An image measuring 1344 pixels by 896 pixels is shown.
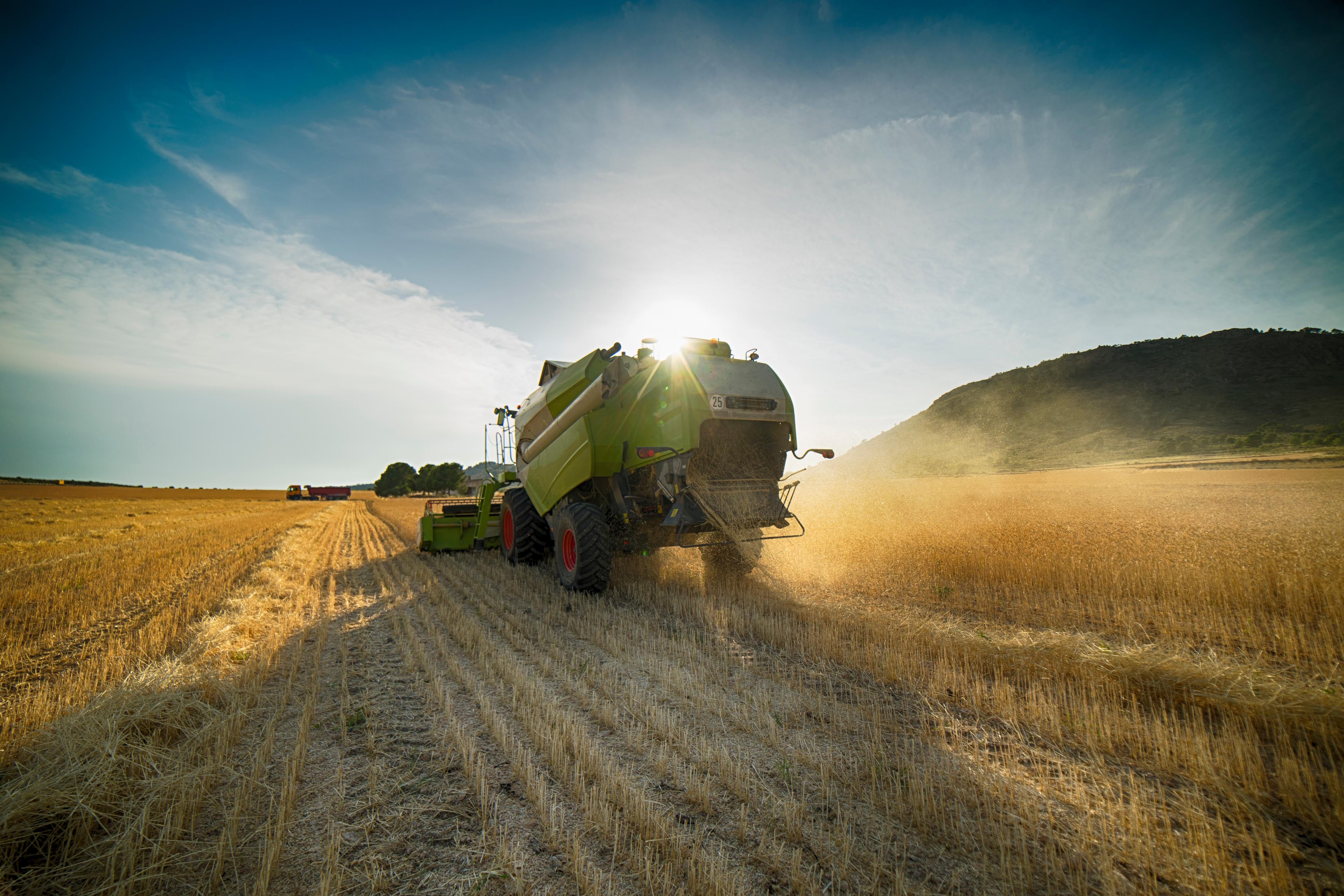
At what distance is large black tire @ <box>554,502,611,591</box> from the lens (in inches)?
243

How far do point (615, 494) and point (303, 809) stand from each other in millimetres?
4626

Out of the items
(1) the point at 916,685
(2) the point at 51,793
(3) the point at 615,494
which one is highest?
(3) the point at 615,494

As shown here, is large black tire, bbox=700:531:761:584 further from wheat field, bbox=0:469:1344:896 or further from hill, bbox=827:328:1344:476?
hill, bbox=827:328:1344:476

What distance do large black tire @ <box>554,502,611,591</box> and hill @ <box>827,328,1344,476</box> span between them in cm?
2039

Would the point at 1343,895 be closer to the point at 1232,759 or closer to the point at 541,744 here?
the point at 1232,759

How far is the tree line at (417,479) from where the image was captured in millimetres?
66562

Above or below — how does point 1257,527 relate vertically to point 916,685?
above

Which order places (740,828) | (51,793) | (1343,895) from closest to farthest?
(1343,895), (51,793), (740,828)

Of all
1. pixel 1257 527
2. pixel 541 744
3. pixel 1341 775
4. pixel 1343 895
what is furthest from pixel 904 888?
pixel 1257 527

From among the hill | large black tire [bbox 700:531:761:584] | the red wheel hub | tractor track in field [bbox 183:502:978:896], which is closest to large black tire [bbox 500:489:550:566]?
the red wheel hub

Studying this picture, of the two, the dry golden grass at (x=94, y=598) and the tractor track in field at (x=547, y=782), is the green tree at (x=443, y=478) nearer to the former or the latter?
the dry golden grass at (x=94, y=598)

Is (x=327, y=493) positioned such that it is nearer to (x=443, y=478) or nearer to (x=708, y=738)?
(x=443, y=478)

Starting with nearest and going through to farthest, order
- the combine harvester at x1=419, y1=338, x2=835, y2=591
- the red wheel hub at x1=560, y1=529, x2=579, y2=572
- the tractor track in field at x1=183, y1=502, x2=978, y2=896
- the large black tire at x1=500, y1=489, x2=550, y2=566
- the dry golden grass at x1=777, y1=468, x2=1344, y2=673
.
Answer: the tractor track in field at x1=183, y1=502, x2=978, y2=896, the dry golden grass at x1=777, y1=468, x2=1344, y2=673, the combine harvester at x1=419, y1=338, x2=835, y2=591, the red wheel hub at x1=560, y1=529, x2=579, y2=572, the large black tire at x1=500, y1=489, x2=550, y2=566

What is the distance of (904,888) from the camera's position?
179 centimetres
